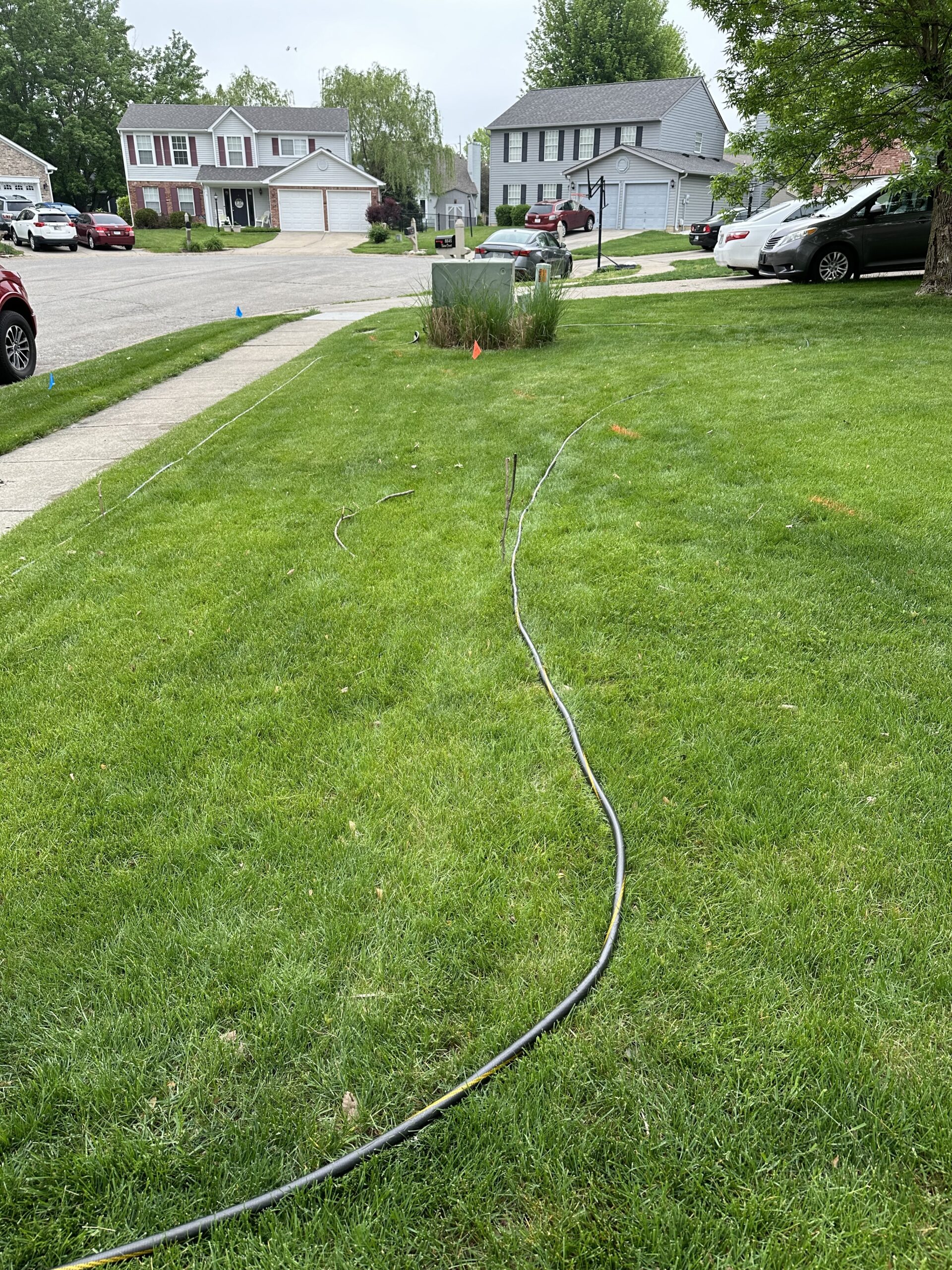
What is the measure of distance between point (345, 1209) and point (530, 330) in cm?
995

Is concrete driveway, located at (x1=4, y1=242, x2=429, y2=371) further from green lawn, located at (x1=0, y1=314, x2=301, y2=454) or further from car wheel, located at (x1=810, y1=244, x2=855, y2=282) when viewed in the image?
car wheel, located at (x1=810, y1=244, x2=855, y2=282)

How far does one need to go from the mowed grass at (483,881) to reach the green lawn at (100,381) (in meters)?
3.30

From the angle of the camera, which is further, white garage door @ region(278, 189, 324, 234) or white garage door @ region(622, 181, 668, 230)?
white garage door @ region(278, 189, 324, 234)

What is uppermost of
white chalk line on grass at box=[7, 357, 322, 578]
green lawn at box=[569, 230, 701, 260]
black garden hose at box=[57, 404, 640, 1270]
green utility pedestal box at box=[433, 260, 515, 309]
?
green lawn at box=[569, 230, 701, 260]

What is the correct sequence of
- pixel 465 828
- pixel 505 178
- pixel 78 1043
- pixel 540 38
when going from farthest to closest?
pixel 540 38, pixel 505 178, pixel 465 828, pixel 78 1043

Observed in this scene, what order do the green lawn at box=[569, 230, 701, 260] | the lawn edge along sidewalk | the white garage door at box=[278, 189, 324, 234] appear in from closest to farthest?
the lawn edge along sidewalk
the green lawn at box=[569, 230, 701, 260]
the white garage door at box=[278, 189, 324, 234]

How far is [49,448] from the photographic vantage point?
7027mm

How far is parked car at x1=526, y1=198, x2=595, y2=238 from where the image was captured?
34.8 meters

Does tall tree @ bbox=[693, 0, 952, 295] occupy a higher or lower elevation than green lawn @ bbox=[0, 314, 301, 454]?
higher

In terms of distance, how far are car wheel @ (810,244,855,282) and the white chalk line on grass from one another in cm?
1049

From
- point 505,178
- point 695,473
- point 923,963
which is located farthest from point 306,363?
point 505,178

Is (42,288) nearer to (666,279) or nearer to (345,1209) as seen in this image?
(666,279)

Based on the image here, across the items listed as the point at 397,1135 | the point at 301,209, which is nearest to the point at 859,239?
the point at 397,1135

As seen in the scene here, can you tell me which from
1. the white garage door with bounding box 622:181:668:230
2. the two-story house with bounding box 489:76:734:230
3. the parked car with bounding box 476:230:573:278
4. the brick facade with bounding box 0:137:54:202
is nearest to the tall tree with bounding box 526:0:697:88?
the two-story house with bounding box 489:76:734:230
